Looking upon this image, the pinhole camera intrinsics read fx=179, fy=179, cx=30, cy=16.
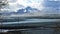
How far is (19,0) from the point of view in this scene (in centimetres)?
157

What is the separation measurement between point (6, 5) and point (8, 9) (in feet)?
0.13

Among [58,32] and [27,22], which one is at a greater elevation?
[27,22]

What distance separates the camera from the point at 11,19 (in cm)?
155

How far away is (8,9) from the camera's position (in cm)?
157

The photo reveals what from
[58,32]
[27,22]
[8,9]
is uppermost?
[8,9]

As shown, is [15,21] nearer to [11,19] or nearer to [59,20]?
[11,19]

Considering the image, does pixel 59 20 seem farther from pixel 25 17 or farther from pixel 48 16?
pixel 25 17

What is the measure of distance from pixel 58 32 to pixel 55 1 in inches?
10.7

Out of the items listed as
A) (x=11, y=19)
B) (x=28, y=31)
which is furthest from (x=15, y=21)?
(x=28, y=31)

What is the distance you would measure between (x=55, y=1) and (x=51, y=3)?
0.13 feet

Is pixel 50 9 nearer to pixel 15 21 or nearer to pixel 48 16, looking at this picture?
pixel 48 16

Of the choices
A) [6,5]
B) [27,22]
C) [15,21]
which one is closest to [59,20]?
[27,22]

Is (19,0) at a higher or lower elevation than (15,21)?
higher

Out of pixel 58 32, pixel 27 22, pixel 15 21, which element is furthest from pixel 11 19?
pixel 58 32
